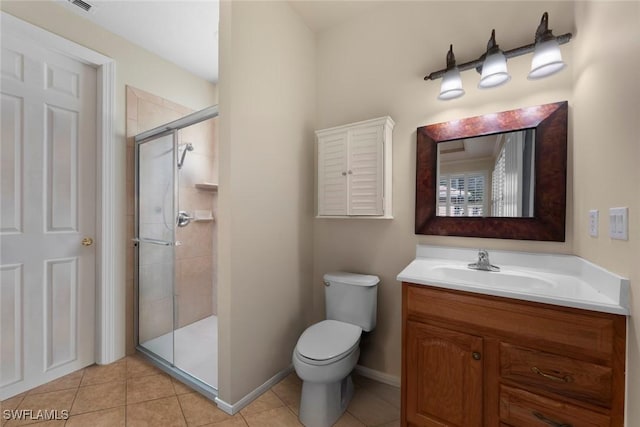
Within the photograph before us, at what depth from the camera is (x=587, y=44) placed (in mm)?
1173

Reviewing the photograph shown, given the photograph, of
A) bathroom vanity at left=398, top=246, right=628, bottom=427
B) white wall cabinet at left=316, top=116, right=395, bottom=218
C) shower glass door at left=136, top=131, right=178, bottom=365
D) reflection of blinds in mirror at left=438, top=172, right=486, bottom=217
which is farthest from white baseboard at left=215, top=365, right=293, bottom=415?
reflection of blinds in mirror at left=438, top=172, right=486, bottom=217

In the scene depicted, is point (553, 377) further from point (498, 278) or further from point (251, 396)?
point (251, 396)

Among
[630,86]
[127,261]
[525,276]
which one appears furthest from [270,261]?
[630,86]

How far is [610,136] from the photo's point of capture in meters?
0.98

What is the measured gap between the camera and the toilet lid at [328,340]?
139cm

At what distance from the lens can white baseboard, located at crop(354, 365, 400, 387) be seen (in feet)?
5.80

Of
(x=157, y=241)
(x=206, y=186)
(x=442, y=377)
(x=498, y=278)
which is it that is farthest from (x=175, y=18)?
(x=442, y=377)

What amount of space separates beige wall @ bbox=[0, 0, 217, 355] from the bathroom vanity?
2190mm

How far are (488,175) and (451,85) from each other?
1.85 feet

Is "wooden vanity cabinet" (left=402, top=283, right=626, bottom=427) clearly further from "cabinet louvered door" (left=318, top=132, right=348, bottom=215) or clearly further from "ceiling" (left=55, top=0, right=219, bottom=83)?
"ceiling" (left=55, top=0, right=219, bottom=83)

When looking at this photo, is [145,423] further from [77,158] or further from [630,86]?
[630,86]

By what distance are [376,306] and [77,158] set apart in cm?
238

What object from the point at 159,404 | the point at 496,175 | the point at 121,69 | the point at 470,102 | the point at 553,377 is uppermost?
the point at 121,69

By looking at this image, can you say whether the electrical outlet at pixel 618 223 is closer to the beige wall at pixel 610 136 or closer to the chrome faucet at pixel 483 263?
the beige wall at pixel 610 136
